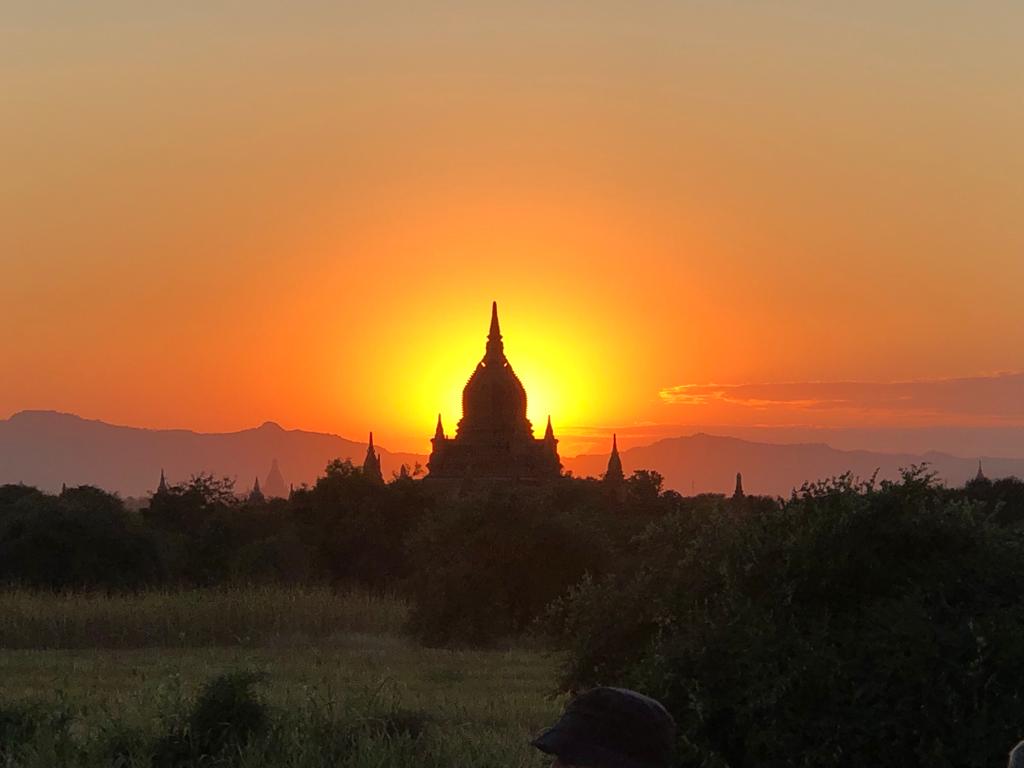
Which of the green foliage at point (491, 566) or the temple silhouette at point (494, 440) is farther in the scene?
the temple silhouette at point (494, 440)

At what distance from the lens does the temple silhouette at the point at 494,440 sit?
355 feet

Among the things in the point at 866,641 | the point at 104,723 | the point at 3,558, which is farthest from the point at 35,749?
the point at 3,558

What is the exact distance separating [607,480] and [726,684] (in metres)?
92.3

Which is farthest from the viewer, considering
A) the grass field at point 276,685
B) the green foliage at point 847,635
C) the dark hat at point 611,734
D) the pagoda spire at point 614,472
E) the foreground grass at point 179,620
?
the pagoda spire at point 614,472

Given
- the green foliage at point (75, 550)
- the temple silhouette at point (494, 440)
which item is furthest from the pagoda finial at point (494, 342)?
the green foliage at point (75, 550)

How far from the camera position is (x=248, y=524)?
52562mm

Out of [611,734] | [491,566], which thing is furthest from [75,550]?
[611,734]

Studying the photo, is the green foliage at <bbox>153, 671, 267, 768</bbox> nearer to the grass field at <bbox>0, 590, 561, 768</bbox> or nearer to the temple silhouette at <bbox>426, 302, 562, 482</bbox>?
the grass field at <bbox>0, 590, 561, 768</bbox>

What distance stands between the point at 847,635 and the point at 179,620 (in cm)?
2001

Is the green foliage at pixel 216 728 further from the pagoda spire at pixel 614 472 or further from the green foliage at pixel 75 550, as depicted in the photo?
the pagoda spire at pixel 614 472

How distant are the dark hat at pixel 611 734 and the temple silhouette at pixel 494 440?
99967 mm

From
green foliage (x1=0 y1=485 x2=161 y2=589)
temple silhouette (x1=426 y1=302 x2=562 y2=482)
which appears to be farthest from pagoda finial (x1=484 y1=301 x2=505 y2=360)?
green foliage (x1=0 y1=485 x2=161 y2=589)

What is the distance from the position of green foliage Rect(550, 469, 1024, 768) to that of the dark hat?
433cm

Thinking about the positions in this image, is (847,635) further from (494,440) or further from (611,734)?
(494,440)
